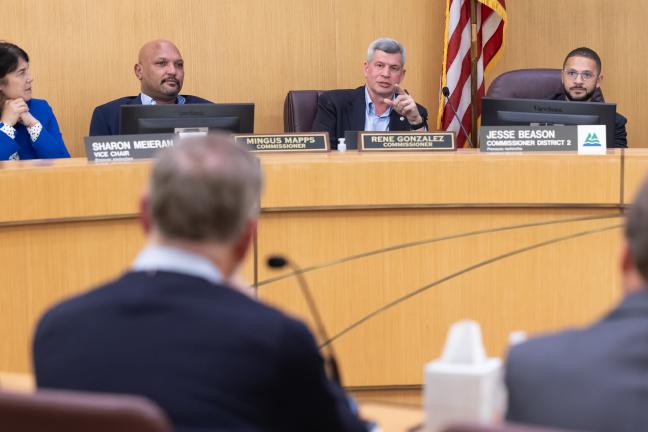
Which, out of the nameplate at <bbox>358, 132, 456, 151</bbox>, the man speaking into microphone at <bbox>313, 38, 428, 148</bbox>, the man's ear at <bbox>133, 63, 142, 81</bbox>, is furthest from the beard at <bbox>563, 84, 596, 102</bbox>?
the man's ear at <bbox>133, 63, 142, 81</bbox>

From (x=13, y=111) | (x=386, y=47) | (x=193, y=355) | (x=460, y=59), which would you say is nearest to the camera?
(x=193, y=355)

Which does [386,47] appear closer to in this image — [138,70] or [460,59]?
[460,59]

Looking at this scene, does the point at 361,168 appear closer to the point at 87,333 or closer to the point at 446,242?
the point at 446,242

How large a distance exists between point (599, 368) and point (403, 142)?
8.35 feet

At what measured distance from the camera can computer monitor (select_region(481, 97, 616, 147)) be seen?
3947 millimetres

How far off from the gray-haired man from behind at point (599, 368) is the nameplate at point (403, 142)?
2.43 meters

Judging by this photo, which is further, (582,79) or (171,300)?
(582,79)

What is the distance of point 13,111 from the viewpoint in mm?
4523

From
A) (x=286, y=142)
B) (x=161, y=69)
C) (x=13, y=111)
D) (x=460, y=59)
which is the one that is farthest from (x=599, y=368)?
(x=460, y=59)

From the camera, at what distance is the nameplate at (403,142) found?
3875 mm

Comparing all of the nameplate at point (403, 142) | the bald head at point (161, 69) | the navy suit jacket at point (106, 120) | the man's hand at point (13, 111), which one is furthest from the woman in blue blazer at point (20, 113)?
the nameplate at point (403, 142)

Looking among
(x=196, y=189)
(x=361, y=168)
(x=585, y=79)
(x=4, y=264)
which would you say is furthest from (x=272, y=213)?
(x=585, y=79)

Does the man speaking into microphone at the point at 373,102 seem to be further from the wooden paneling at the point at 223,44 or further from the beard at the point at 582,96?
the wooden paneling at the point at 223,44

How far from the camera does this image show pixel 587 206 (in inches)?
135
